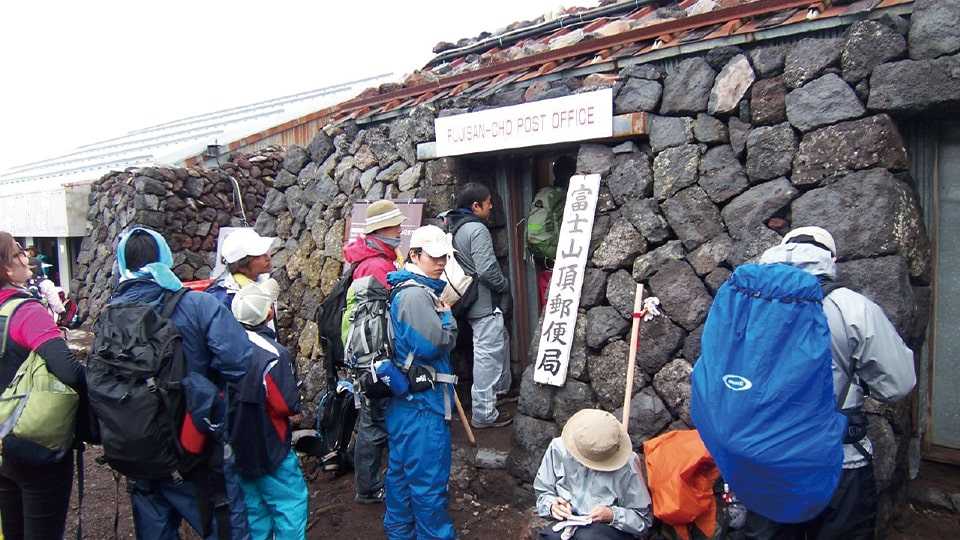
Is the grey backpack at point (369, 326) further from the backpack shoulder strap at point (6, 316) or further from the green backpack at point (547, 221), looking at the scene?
the green backpack at point (547, 221)

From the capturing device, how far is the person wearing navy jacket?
3.72m

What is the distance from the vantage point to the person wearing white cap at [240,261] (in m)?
4.29

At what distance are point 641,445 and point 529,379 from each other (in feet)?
3.46

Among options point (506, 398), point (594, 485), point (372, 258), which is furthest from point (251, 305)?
point (506, 398)

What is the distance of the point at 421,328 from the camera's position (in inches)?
164

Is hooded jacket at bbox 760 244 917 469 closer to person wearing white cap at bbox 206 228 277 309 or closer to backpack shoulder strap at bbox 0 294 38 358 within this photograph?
person wearing white cap at bbox 206 228 277 309

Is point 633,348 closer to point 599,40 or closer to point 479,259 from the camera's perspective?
point 479,259

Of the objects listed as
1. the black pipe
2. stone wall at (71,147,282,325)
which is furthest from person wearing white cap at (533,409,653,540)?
stone wall at (71,147,282,325)

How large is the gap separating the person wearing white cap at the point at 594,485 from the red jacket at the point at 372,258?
1.85 meters

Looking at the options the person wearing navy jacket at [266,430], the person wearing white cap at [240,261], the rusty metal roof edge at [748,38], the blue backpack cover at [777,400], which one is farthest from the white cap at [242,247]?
the blue backpack cover at [777,400]

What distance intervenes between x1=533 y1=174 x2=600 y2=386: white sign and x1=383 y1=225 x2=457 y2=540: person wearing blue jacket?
1.13 meters

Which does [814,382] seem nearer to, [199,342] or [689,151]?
[689,151]

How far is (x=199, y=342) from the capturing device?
3.57 m

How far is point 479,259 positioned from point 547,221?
0.68 m
